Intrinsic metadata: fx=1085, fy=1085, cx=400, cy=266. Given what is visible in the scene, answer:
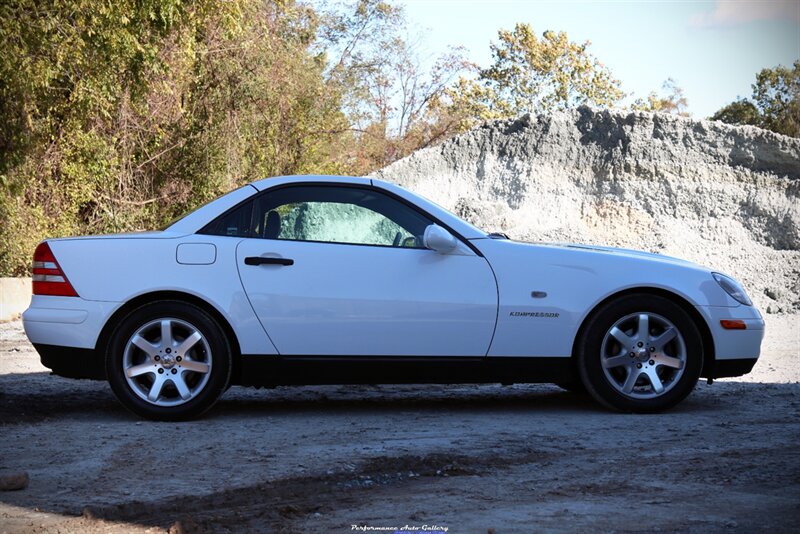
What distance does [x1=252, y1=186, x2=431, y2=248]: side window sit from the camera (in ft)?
21.7

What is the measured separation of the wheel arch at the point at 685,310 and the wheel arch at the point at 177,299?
2047 millimetres

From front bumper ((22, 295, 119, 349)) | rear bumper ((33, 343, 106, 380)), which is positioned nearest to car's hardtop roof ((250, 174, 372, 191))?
front bumper ((22, 295, 119, 349))

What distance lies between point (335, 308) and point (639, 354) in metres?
1.89

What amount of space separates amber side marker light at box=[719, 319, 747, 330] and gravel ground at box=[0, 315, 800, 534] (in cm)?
55

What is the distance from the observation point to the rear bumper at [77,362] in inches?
253

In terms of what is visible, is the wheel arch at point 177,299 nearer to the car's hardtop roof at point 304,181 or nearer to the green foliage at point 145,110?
the car's hardtop roof at point 304,181

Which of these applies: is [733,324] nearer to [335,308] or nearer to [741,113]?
[335,308]

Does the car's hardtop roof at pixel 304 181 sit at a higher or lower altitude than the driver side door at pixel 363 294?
higher

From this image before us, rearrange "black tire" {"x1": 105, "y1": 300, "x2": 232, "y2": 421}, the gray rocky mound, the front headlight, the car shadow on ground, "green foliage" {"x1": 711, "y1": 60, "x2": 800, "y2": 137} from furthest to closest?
"green foliage" {"x1": 711, "y1": 60, "x2": 800, "y2": 137} < the gray rocky mound < the car shadow on ground < the front headlight < "black tire" {"x1": 105, "y1": 300, "x2": 232, "y2": 421}

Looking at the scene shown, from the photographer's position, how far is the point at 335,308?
6438 mm

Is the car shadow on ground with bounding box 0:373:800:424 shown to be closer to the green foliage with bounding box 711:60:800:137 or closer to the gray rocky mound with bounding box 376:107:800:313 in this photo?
the gray rocky mound with bounding box 376:107:800:313

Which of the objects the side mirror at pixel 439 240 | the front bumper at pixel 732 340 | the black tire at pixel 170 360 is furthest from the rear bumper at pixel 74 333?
the front bumper at pixel 732 340

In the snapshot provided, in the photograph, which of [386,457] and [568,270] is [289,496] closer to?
[386,457]

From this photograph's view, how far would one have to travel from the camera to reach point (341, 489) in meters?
4.67
